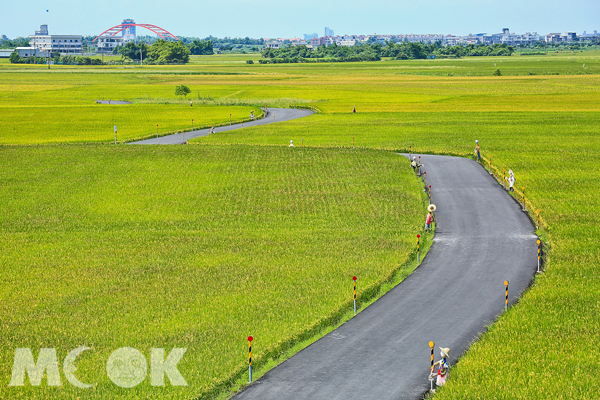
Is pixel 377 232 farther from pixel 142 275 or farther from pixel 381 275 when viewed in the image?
pixel 142 275

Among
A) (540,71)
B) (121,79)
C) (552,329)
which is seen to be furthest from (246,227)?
(540,71)

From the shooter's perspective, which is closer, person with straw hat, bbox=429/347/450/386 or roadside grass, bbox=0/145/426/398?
person with straw hat, bbox=429/347/450/386

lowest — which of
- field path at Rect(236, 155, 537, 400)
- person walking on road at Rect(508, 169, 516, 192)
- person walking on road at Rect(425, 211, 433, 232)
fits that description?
field path at Rect(236, 155, 537, 400)

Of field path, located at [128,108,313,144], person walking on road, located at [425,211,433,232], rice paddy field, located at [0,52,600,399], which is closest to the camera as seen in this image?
rice paddy field, located at [0,52,600,399]

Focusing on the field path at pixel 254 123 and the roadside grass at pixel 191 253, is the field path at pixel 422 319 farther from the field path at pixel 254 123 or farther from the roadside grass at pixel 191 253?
the field path at pixel 254 123

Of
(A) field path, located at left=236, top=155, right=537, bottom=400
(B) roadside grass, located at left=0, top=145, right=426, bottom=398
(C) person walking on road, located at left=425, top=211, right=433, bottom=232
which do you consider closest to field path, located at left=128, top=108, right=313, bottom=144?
(B) roadside grass, located at left=0, top=145, right=426, bottom=398

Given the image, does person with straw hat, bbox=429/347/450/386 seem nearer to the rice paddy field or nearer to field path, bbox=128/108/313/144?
the rice paddy field
